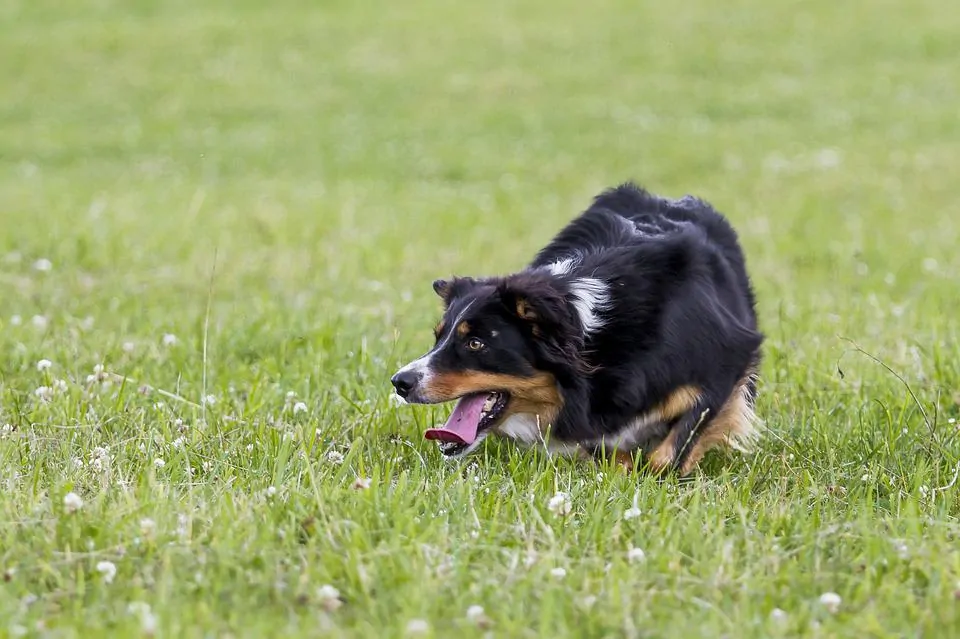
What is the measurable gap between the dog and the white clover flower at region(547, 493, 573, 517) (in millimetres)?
619

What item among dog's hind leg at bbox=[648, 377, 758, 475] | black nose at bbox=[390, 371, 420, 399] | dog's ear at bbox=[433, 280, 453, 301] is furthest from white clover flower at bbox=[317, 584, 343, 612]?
dog's ear at bbox=[433, 280, 453, 301]

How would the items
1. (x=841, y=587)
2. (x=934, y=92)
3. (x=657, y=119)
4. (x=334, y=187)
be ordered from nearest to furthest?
(x=841, y=587), (x=334, y=187), (x=657, y=119), (x=934, y=92)

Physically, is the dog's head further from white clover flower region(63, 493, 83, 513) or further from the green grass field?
white clover flower region(63, 493, 83, 513)

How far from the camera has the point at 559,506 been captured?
11.7 ft

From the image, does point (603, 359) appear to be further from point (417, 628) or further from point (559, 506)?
point (417, 628)

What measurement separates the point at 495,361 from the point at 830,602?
155 cm

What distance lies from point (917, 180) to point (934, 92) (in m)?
6.22

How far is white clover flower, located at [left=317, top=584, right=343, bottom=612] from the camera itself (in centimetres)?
294

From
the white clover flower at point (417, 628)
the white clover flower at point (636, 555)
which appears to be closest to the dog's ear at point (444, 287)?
the white clover flower at point (636, 555)

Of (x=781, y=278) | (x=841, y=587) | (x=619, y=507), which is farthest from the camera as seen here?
(x=781, y=278)

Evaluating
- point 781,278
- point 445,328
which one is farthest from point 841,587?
point 781,278

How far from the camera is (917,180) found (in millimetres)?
13180

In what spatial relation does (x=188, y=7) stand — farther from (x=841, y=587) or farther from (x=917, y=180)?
(x=841, y=587)

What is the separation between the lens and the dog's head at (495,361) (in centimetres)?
412
